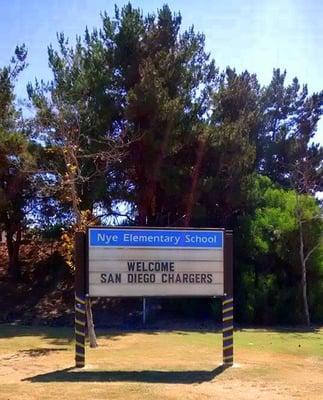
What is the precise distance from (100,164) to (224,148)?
516cm

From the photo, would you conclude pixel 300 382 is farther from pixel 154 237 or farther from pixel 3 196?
pixel 3 196

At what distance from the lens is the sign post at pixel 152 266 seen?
43.6 ft

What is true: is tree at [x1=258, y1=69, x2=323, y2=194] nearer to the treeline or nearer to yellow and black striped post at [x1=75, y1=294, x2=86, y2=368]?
the treeline

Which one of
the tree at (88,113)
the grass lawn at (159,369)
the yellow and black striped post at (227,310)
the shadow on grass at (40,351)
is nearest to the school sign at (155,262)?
the yellow and black striped post at (227,310)

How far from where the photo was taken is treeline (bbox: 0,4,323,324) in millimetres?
25688

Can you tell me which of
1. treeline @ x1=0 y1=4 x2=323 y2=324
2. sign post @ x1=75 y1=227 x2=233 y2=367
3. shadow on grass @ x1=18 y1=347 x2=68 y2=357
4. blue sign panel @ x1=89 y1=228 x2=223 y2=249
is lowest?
shadow on grass @ x1=18 y1=347 x2=68 y2=357

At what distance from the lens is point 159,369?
1304 centimetres

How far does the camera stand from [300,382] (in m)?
11.6

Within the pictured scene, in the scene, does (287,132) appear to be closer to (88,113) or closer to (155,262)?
(88,113)

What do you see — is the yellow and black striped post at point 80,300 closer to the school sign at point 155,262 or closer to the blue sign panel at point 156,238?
the school sign at point 155,262

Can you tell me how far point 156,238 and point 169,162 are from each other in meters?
13.6

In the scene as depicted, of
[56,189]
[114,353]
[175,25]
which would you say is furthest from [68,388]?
[175,25]

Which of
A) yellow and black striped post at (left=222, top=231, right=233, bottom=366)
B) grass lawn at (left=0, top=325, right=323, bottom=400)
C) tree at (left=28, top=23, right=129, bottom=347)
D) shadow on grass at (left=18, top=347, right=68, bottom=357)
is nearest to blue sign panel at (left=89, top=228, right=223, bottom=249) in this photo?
yellow and black striped post at (left=222, top=231, right=233, bottom=366)

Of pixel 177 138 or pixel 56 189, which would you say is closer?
pixel 56 189
